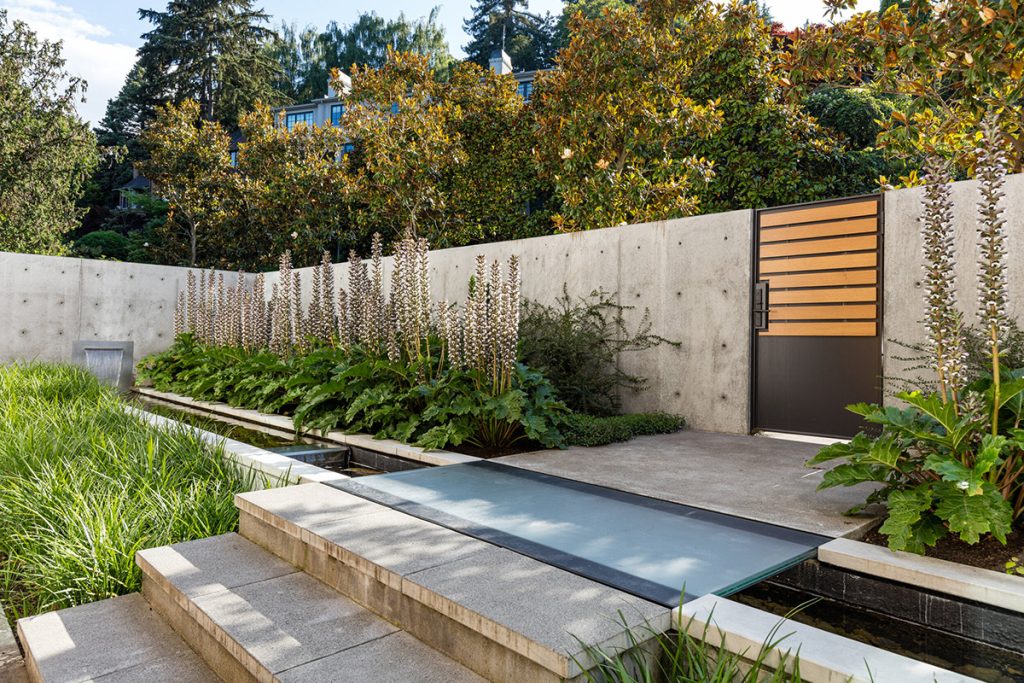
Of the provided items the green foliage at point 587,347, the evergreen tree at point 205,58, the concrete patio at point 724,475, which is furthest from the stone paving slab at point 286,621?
the evergreen tree at point 205,58

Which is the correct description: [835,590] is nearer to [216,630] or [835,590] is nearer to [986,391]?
[986,391]

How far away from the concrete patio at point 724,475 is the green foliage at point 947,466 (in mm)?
247

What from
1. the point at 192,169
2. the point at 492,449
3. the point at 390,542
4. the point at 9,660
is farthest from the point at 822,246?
the point at 192,169

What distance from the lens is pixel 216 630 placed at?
1.87m

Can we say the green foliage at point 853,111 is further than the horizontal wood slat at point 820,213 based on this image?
Yes

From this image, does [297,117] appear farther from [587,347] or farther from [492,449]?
[492,449]

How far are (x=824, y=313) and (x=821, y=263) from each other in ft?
1.28

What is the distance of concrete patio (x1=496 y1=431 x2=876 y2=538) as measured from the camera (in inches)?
106

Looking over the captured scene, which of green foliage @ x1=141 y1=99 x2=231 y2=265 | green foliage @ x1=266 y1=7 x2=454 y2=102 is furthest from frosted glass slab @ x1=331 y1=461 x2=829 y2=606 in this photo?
green foliage @ x1=266 y1=7 x2=454 y2=102

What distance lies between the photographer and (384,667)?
1.66m

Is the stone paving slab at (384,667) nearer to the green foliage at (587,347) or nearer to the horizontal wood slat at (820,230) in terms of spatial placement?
the green foliage at (587,347)

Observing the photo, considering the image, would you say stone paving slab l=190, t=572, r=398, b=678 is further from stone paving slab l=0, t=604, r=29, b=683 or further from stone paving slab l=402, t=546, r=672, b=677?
stone paving slab l=0, t=604, r=29, b=683

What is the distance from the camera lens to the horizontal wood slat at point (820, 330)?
4.64m

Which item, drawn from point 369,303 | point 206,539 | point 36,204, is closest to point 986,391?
point 206,539
